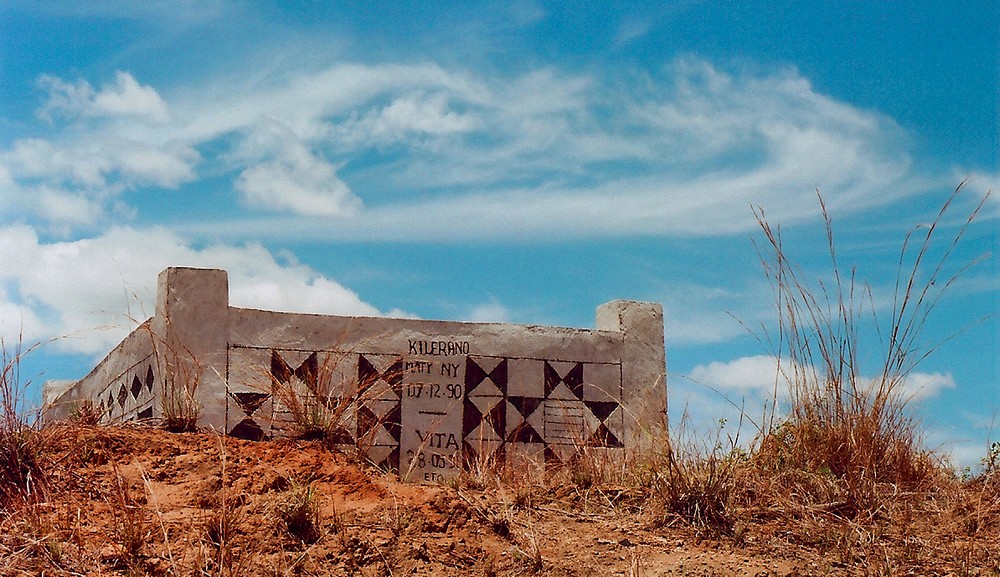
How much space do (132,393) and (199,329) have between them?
131 centimetres

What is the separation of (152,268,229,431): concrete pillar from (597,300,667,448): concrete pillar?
326 cm

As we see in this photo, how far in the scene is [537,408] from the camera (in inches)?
340

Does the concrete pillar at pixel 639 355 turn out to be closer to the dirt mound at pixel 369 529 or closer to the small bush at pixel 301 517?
the dirt mound at pixel 369 529

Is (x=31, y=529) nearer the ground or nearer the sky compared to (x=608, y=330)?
nearer the ground

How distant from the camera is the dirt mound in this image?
197 inches

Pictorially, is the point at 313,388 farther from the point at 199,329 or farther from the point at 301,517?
the point at 301,517

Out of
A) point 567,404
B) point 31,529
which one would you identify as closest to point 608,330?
point 567,404

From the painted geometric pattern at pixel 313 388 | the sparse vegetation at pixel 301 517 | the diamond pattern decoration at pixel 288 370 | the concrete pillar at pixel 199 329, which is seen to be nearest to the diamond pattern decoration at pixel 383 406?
the painted geometric pattern at pixel 313 388

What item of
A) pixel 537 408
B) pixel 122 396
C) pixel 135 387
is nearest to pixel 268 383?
pixel 135 387

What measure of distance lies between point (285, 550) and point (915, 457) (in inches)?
150

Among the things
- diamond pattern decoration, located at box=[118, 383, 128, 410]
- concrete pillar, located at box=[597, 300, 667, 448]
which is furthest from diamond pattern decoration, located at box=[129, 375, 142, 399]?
concrete pillar, located at box=[597, 300, 667, 448]

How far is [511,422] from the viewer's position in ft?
28.0

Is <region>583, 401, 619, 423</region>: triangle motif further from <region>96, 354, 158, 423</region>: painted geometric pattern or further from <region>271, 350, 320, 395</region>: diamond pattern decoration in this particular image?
<region>96, 354, 158, 423</region>: painted geometric pattern

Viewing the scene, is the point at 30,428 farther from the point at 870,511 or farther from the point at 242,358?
the point at 870,511
